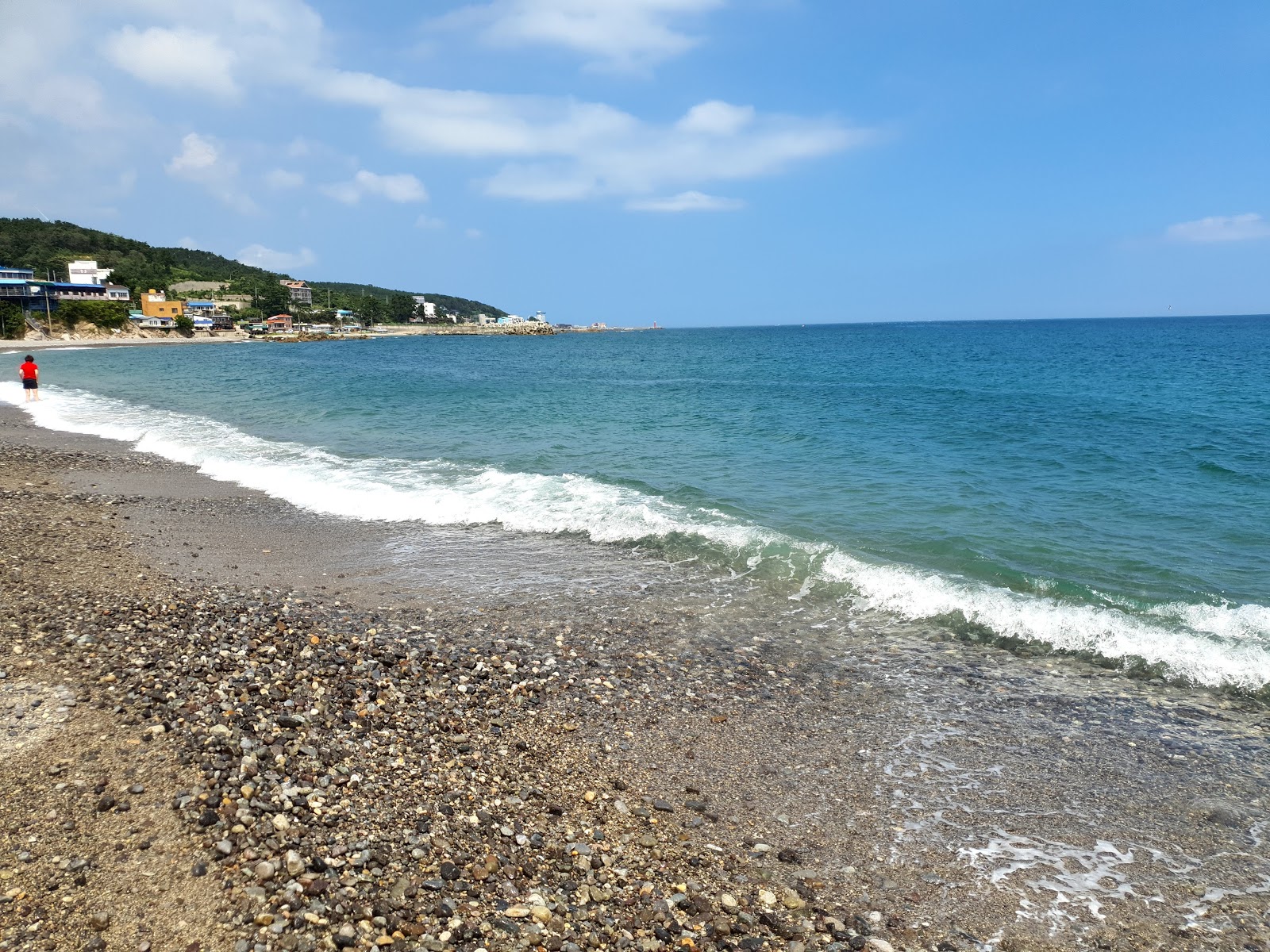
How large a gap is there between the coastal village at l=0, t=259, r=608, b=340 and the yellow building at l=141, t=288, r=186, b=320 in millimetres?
145

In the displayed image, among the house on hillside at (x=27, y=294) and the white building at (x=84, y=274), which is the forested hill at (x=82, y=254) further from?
the house on hillside at (x=27, y=294)

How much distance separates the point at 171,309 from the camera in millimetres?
141125

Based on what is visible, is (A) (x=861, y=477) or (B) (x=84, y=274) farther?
(B) (x=84, y=274)

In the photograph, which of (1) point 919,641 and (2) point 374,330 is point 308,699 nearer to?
(1) point 919,641

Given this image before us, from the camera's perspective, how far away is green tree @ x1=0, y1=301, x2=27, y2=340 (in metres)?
100

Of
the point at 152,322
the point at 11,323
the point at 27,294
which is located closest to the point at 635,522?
the point at 11,323

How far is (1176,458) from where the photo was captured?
22.3m

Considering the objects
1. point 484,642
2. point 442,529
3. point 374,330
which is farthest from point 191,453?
point 374,330

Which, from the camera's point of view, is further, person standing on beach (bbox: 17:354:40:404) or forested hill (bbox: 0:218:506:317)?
forested hill (bbox: 0:218:506:317)

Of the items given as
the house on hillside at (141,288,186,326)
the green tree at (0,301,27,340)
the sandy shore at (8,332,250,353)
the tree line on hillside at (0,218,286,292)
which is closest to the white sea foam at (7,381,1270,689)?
the sandy shore at (8,332,250,353)

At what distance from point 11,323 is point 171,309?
135 ft

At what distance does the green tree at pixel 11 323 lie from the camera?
3952 inches

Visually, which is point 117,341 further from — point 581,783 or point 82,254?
point 581,783

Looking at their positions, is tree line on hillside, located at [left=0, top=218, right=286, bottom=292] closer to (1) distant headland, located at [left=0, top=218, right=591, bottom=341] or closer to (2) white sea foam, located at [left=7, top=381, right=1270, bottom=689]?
(1) distant headland, located at [left=0, top=218, right=591, bottom=341]
